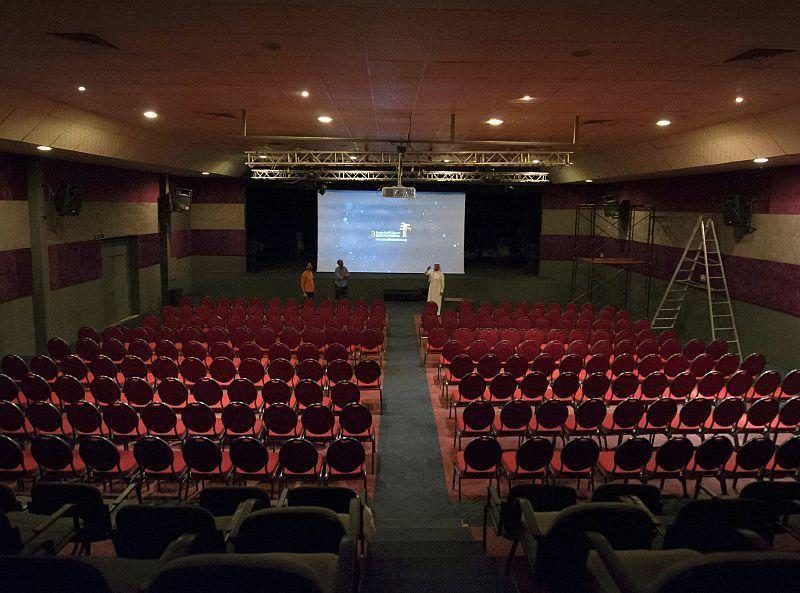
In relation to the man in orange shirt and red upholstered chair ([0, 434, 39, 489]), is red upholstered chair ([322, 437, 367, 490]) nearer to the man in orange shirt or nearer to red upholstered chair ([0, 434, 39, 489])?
red upholstered chair ([0, 434, 39, 489])

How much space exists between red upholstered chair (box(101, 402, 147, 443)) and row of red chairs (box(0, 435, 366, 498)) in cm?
67

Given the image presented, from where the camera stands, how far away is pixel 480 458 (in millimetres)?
6086

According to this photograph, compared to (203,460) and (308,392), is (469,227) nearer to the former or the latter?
(308,392)

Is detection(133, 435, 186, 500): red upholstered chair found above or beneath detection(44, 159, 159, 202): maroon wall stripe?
beneath

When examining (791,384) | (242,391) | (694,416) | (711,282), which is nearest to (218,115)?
(242,391)

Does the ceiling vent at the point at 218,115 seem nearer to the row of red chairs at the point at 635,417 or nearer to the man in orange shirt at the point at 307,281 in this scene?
the row of red chairs at the point at 635,417

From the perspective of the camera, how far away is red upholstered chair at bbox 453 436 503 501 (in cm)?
599

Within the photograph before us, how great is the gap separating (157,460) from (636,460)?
4800 mm

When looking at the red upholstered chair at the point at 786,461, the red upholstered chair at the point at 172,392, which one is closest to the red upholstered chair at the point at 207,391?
the red upholstered chair at the point at 172,392

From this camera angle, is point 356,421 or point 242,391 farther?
point 242,391

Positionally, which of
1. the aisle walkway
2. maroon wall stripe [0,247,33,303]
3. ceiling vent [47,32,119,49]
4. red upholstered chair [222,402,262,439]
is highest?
ceiling vent [47,32,119,49]

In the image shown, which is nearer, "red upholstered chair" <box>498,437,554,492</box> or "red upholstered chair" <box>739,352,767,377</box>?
"red upholstered chair" <box>498,437,554,492</box>

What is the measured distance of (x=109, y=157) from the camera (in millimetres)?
12305

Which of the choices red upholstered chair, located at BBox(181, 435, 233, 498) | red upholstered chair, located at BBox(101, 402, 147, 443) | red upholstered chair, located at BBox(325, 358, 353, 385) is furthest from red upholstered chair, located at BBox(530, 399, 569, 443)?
red upholstered chair, located at BBox(101, 402, 147, 443)
